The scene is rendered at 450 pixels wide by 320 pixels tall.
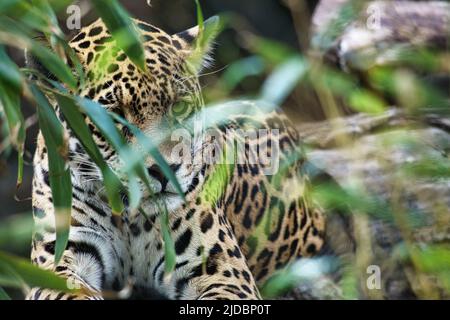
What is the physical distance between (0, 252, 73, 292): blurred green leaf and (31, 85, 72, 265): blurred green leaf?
0.41 metres

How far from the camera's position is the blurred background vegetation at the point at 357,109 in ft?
10.2

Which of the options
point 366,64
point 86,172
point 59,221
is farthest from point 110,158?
point 366,64

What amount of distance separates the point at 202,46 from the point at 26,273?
2.00m

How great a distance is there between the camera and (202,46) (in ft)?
15.1

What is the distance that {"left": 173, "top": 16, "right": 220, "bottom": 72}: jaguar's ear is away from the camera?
4.56m

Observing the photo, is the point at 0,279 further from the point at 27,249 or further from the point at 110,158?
the point at 27,249

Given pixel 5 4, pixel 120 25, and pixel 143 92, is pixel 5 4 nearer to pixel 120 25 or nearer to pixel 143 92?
Result: pixel 120 25

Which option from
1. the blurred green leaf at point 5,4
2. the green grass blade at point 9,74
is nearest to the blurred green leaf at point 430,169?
the green grass blade at point 9,74

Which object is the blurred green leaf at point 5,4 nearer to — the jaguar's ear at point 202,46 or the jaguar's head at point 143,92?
the jaguar's head at point 143,92

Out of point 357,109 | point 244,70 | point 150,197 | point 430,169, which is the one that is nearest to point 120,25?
point 244,70

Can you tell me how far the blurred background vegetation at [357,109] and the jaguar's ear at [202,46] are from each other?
0.07m

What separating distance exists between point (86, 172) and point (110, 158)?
157 mm

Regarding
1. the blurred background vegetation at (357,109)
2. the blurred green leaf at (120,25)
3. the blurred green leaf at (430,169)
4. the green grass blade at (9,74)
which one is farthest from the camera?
the blurred green leaf at (120,25)

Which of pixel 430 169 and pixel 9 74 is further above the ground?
pixel 9 74
